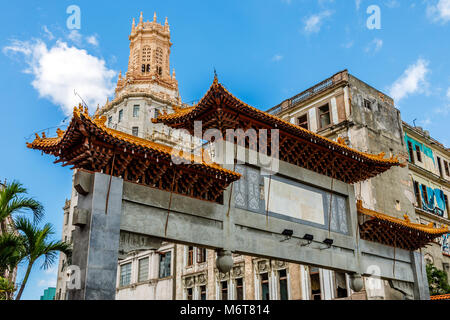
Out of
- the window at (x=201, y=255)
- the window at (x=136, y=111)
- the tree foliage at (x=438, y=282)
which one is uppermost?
the window at (x=136, y=111)

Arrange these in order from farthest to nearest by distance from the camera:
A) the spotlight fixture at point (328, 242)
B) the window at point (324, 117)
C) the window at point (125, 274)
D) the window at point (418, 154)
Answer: the window at point (125, 274), the window at point (418, 154), the window at point (324, 117), the spotlight fixture at point (328, 242)

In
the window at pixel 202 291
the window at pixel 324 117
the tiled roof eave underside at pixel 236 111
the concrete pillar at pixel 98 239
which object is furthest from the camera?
the window at pixel 202 291

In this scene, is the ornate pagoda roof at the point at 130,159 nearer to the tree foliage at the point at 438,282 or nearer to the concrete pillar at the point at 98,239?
the concrete pillar at the point at 98,239

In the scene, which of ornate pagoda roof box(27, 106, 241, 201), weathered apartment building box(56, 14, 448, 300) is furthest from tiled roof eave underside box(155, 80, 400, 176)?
weathered apartment building box(56, 14, 448, 300)

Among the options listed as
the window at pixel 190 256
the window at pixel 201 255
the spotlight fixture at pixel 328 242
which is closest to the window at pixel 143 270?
the window at pixel 190 256

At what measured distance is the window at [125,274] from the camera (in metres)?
41.5

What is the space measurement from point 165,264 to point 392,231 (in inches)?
841

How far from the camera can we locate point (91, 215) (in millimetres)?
13055

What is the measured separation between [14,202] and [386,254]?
1595 cm

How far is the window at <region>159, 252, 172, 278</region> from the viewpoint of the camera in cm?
3750

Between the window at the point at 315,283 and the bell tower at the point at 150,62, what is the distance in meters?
36.2

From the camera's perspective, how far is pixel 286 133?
58.7 ft

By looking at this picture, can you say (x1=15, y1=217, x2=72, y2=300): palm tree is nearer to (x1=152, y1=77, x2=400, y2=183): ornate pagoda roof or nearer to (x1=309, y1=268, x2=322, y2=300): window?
(x1=152, y1=77, x2=400, y2=183): ornate pagoda roof

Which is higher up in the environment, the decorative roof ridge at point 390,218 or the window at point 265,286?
A: the decorative roof ridge at point 390,218
